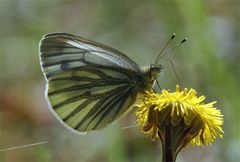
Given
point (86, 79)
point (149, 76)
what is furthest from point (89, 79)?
point (149, 76)

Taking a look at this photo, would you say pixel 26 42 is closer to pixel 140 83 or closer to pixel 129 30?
pixel 129 30

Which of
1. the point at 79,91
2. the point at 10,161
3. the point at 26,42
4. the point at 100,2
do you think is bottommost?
the point at 10,161

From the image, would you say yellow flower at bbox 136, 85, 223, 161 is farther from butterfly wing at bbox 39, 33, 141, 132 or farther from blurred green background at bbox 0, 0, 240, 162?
blurred green background at bbox 0, 0, 240, 162

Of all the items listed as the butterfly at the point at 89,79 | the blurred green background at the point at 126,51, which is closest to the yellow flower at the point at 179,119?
the butterfly at the point at 89,79

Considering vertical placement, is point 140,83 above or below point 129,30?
below

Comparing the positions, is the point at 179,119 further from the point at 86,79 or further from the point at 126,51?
the point at 126,51

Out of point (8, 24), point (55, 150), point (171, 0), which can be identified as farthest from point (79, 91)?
point (8, 24)

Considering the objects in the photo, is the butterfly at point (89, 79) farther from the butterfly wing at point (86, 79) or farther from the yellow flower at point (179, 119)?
the yellow flower at point (179, 119)
